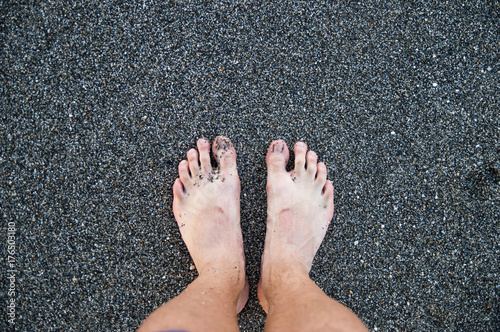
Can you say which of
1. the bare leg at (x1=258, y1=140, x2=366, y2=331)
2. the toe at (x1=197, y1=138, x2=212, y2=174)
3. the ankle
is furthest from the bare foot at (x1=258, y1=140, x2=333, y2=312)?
the toe at (x1=197, y1=138, x2=212, y2=174)

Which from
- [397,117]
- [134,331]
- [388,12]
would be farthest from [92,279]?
[388,12]

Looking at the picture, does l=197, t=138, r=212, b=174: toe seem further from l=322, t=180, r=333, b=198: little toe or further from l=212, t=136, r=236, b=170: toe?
l=322, t=180, r=333, b=198: little toe

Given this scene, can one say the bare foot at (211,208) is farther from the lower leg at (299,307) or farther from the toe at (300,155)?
the toe at (300,155)

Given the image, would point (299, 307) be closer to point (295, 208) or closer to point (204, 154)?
point (295, 208)

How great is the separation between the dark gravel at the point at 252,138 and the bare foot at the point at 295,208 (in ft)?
0.22

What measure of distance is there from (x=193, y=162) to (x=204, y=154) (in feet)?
0.21

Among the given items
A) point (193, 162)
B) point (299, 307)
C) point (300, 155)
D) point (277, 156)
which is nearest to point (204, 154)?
point (193, 162)

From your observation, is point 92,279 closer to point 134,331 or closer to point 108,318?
point 108,318

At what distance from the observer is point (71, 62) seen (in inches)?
57.4

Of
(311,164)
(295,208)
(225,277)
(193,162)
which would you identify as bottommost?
(225,277)

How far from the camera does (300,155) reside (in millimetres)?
1440

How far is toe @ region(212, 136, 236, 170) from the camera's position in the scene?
143 centimetres

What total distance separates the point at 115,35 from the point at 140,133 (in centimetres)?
48

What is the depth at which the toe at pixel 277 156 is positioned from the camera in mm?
1425
